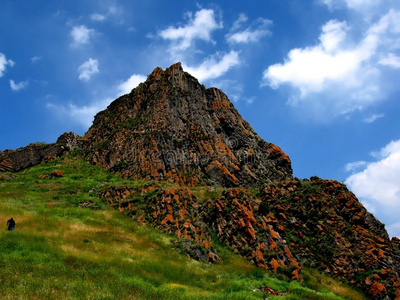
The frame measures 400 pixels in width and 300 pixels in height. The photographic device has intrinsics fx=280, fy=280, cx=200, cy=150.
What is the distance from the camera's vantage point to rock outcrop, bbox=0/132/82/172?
229ft

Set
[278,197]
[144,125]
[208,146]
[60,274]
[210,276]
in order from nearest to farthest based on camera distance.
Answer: [60,274], [210,276], [278,197], [208,146], [144,125]

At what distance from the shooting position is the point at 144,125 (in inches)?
2295

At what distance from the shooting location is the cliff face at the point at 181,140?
161 ft

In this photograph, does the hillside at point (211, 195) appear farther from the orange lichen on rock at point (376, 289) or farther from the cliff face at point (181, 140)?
the cliff face at point (181, 140)

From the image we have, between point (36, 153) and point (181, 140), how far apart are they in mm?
42490

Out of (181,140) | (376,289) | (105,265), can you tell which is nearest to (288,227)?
(376,289)

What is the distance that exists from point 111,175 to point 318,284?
39.2 m

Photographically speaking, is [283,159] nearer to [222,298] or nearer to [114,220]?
[114,220]

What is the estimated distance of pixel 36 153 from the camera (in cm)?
7169

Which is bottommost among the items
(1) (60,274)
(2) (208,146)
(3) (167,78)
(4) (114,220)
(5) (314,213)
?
(1) (60,274)

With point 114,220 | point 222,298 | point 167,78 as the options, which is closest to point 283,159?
point 167,78

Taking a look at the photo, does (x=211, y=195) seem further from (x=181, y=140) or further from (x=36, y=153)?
(x=36, y=153)

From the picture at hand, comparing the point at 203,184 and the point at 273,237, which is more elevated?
the point at 203,184

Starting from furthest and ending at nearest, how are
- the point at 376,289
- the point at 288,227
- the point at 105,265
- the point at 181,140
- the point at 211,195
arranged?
the point at 181,140 → the point at 211,195 → the point at 288,227 → the point at 376,289 → the point at 105,265
